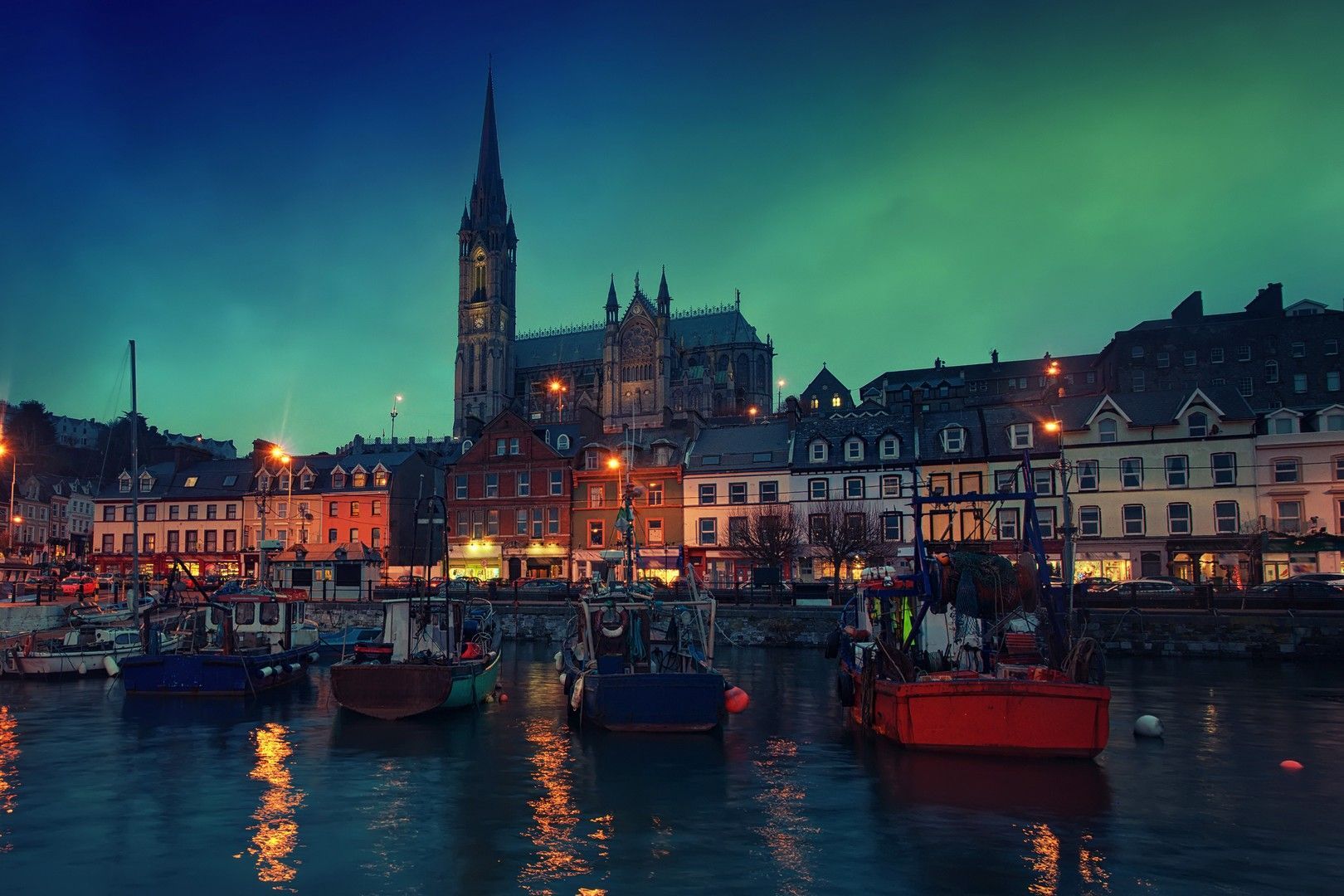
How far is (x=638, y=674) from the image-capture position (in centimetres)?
2750

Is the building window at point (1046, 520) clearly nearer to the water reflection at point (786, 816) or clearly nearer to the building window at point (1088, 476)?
the building window at point (1088, 476)

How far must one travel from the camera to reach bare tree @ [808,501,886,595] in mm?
58969

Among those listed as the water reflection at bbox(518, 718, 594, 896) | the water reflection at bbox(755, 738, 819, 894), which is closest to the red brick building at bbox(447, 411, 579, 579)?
the water reflection at bbox(518, 718, 594, 896)

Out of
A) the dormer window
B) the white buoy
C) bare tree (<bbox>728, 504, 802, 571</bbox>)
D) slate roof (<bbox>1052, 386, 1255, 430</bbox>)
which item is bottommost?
the white buoy

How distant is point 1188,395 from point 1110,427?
5037 millimetres

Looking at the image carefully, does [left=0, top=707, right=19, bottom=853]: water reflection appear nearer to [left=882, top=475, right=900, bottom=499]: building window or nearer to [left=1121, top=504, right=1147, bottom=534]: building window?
[left=882, top=475, right=900, bottom=499]: building window

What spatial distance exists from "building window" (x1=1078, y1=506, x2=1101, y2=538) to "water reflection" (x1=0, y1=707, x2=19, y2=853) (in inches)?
2211

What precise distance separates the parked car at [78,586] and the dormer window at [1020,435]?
216 feet

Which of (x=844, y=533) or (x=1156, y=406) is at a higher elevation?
(x=1156, y=406)

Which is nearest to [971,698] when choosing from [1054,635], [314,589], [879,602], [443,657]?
[1054,635]

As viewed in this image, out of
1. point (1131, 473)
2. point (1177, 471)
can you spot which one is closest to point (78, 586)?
point (1131, 473)

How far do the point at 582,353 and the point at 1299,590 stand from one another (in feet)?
427

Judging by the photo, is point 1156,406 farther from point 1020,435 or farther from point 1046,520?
point 1046,520

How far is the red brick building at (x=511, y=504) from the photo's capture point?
7456 centimetres
